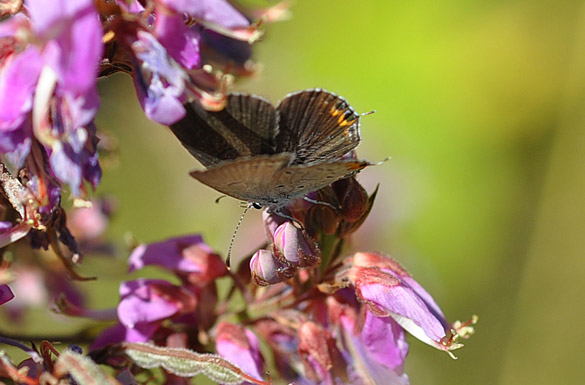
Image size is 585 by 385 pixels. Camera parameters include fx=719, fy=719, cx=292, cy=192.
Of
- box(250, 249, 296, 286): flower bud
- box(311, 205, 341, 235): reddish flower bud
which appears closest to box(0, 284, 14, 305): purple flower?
box(250, 249, 296, 286): flower bud

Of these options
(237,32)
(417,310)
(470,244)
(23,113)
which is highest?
(237,32)

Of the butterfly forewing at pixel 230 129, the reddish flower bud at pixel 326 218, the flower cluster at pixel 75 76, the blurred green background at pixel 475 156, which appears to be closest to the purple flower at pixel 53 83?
the flower cluster at pixel 75 76

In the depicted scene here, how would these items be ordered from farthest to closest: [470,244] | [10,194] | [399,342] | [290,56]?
[290,56], [470,244], [399,342], [10,194]

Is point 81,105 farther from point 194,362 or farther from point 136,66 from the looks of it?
point 194,362

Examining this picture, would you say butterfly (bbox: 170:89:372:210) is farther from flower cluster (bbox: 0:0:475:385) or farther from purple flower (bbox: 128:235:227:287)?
purple flower (bbox: 128:235:227:287)

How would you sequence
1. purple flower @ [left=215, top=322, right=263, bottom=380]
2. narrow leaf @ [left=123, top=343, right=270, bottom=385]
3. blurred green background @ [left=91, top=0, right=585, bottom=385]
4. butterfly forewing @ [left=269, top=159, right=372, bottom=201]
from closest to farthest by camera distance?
butterfly forewing @ [left=269, top=159, right=372, bottom=201], narrow leaf @ [left=123, top=343, right=270, bottom=385], purple flower @ [left=215, top=322, right=263, bottom=380], blurred green background @ [left=91, top=0, right=585, bottom=385]

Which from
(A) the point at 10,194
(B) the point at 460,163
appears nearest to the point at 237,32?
(A) the point at 10,194
